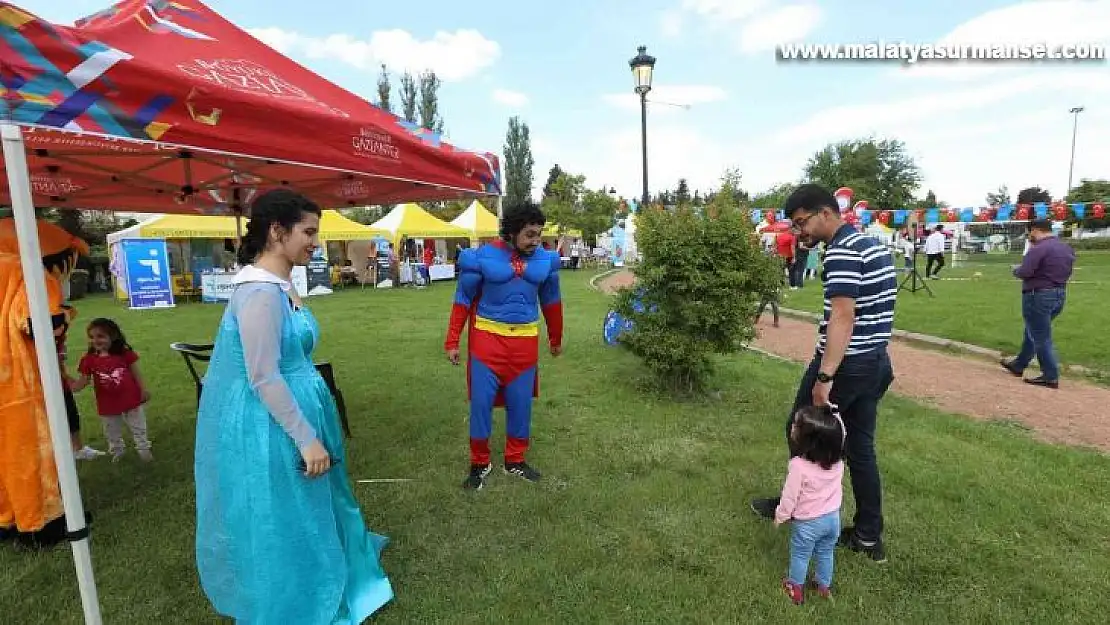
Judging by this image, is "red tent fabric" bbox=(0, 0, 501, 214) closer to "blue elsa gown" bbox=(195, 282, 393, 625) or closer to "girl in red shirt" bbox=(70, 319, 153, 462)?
"blue elsa gown" bbox=(195, 282, 393, 625)

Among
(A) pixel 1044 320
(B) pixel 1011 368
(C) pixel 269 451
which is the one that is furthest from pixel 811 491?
(B) pixel 1011 368

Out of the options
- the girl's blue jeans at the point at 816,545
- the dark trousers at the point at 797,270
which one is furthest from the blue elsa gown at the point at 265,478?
the dark trousers at the point at 797,270

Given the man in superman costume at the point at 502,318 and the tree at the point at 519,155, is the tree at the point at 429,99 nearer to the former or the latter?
the tree at the point at 519,155

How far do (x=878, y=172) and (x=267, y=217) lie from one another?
62583 millimetres

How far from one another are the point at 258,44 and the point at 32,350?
7.23ft

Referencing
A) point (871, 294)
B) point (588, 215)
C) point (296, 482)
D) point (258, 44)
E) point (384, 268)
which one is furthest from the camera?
point (588, 215)

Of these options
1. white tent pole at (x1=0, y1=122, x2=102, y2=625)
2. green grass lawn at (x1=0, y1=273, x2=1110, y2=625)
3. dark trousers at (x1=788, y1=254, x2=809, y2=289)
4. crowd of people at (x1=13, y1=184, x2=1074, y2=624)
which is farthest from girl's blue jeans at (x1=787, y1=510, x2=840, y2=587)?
dark trousers at (x1=788, y1=254, x2=809, y2=289)

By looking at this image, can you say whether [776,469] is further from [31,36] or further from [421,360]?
[421,360]

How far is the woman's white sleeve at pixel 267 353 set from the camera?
1943mm

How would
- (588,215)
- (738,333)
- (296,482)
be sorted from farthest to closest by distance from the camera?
(588,215) < (738,333) < (296,482)

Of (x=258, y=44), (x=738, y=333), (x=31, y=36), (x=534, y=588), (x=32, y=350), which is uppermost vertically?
(x=258, y=44)

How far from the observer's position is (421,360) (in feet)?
25.1

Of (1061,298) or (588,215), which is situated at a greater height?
(588,215)

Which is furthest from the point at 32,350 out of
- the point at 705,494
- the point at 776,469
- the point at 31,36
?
the point at 776,469
